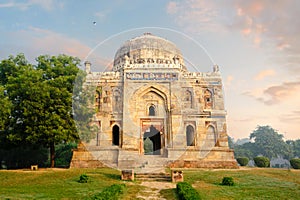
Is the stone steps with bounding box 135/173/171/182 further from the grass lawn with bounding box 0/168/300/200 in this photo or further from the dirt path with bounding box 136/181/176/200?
the grass lawn with bounding box 0/168/300/200

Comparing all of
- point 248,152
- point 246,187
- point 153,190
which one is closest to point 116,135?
point 153,190

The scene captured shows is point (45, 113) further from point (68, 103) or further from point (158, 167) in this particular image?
point (158, 167)

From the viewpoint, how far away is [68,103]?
699 inches

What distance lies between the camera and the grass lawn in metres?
10.5

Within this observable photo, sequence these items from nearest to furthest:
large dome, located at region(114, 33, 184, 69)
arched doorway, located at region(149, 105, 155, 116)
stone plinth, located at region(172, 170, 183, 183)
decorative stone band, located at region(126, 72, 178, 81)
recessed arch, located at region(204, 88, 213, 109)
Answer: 1. stone plinth, located at region(172, 170, 183, 183)
2. decorative stone band, located at region(126, 72, 178, 81)
3. arched doorway, located at region(149, 105, 155, 116)
4. recessed arch, located at region(204, 88, 213, 109)
5. large dome, located at region(114, 33, 184, 69)

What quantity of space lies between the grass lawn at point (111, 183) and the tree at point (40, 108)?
2845mm

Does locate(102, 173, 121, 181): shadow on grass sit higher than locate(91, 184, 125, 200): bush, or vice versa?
locate(102, 173, 121, 181): shadow on grass

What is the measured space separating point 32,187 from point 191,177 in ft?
28.5

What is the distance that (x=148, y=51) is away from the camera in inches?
1053

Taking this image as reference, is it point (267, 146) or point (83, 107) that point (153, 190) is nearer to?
point (83, 107)

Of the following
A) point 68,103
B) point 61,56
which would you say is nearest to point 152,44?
point 61,56

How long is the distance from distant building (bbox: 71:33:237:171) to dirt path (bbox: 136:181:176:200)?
21.3ft

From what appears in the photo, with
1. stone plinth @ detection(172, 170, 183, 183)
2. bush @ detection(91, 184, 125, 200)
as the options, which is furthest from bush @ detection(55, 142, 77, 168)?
bush @ detection(91, 184, 125, 200)

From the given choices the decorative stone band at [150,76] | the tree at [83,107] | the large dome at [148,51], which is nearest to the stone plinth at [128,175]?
the tree at [83,107]
